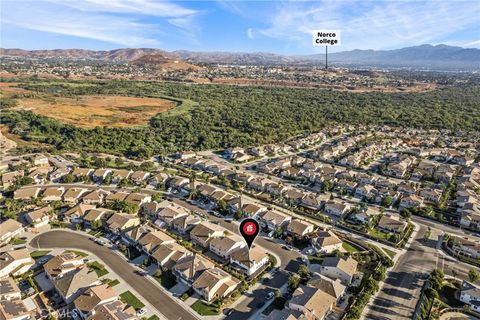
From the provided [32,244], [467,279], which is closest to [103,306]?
[32,244]

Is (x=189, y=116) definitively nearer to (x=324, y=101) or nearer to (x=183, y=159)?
(x=183, y=159)

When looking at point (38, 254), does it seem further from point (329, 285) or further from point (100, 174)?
point (329, 285)

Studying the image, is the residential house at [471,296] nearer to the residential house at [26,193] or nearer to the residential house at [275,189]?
the residential house at [275,189]

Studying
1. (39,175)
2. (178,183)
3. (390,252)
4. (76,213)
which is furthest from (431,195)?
→ (39,175)

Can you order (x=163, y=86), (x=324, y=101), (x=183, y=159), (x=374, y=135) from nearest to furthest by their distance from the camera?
(x=183, y=159)
(x=374, y=135)
(x=324, y=101)
(x=163, y=86)

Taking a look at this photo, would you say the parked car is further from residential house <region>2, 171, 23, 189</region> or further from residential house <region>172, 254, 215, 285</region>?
residential house <region>2, 171, 23, 189</region>

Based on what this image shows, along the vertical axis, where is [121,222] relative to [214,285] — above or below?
above
